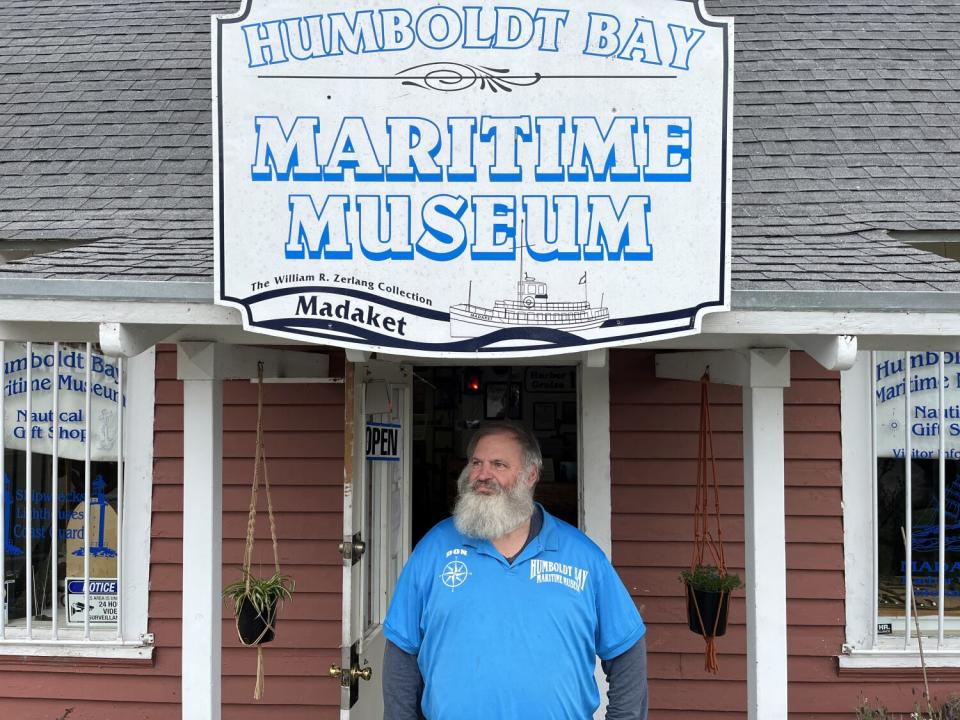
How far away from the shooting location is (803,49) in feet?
17.6

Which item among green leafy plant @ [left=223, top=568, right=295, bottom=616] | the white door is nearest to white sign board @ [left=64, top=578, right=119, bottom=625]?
the white door

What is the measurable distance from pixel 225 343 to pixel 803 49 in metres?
4.14

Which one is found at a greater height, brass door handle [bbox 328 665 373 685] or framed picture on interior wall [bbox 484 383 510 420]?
framed picture on interior wall [bbox 484 383 510 420]

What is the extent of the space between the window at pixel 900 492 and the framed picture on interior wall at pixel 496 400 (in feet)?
7.79

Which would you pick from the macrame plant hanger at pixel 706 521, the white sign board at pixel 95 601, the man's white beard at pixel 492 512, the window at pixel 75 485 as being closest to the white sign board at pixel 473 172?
the man's white beard at pixel 492 512

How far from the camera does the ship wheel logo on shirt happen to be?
2764 millimetres

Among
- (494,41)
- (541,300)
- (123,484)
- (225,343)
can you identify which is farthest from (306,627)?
(494,41)

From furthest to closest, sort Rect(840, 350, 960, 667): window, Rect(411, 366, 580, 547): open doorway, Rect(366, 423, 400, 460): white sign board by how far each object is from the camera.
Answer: Rect(411, 366, 580, 547): open doorway < Rect(840, 350, 960, 667): window < Rect(366, 423, 400, 460): white sign board

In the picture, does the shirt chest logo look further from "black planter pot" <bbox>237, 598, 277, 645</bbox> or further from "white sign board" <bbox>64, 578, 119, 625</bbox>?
"white sign board" <bbox>64, 578, 119, 625</bbox>

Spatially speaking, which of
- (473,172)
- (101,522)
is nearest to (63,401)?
(101,522)

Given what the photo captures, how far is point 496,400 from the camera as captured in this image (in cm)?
Result: 614

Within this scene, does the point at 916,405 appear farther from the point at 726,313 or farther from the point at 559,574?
the point at 559,574

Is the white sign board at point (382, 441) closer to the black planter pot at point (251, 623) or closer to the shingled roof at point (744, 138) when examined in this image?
the black planter pot at point (251, 623)

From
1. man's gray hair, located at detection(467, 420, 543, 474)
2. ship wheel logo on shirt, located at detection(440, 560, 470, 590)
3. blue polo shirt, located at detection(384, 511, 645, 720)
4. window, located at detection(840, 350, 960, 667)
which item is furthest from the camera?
window, located at detection(840, 350, 960, 667)
